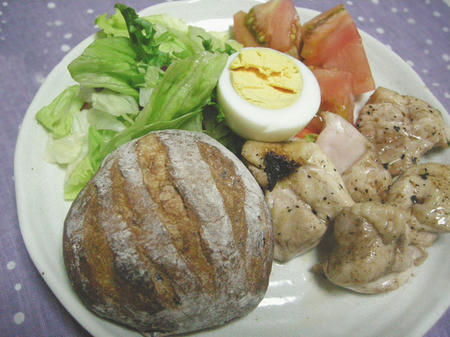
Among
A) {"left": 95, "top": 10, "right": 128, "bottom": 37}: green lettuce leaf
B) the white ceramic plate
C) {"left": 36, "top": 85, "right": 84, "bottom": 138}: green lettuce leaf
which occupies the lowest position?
the white ceramic plate

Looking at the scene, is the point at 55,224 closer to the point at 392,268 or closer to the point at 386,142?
the point at 392,268

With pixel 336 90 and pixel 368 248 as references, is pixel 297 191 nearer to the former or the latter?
pixel 368 248

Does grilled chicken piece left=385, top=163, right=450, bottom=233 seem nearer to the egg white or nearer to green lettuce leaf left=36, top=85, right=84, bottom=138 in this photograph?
the egg white

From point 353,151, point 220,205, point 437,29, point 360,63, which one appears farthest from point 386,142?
point 437,29

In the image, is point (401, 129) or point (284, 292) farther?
point (401, 129)

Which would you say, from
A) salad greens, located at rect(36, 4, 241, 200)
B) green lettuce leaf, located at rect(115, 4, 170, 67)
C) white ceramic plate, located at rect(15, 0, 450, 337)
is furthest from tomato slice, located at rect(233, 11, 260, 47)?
white ceramic plate, located at rect(15, 0, 450, 337)

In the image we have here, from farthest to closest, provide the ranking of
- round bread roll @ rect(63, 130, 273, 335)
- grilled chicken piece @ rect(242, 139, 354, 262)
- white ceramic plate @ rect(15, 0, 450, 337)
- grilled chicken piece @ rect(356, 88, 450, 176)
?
grilled chicken piece @ rect(356, 88, 450, 176), grilled chicken piece @ rect(242, 139, 354, 262), white ceramic plate @ rect(15, 0, 450, 337), round bread roll @ rect(63, 130, 273, 335)

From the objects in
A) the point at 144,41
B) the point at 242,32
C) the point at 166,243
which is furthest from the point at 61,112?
the point at 242,32
